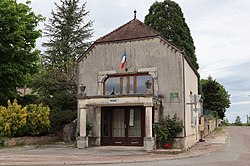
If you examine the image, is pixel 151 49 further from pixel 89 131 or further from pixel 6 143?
pixel 6 143

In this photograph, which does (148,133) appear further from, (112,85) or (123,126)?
(112,85)

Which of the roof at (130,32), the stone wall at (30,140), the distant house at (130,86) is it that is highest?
the roof at (130,32)

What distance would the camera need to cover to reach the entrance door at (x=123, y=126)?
17.4 m

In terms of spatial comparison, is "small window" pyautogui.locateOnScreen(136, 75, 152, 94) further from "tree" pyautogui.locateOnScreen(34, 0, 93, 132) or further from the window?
"tree" pyautogui.locateOnScreen(34, 0, 93, 132)

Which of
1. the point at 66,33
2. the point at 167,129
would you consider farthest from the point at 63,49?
the point at 167,129

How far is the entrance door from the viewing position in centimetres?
1744

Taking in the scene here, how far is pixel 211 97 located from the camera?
158ft

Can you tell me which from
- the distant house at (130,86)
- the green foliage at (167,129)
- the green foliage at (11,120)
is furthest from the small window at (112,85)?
the green foliage at (11,120)

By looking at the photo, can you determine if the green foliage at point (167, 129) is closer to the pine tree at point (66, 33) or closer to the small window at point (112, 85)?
the small window at point (112, 85)

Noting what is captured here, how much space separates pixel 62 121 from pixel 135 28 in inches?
337

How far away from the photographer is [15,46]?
20.1 metres

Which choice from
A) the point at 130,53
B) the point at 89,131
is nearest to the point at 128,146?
the point at 89,131

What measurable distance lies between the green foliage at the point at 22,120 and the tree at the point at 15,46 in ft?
9.92

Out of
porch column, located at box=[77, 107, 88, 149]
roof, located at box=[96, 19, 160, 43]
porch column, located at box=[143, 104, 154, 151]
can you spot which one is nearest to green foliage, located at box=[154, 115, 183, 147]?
porch column, located at box=[143, 104, 154, 151]
